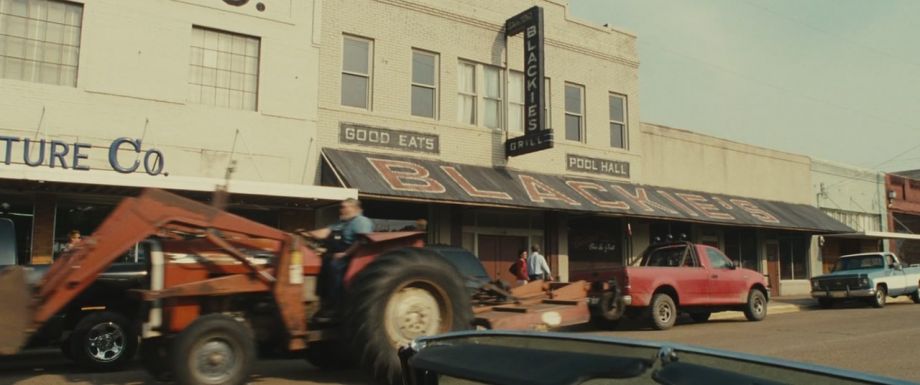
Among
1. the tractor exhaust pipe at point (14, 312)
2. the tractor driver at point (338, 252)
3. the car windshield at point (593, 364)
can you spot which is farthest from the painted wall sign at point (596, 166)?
the car windshield at point (593, 364)

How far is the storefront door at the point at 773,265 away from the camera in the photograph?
2694 cm

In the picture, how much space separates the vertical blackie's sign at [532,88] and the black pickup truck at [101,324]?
1113cm

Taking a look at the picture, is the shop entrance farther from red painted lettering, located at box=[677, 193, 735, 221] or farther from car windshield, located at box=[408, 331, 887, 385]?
car windshield, located at box=[408, 331, 887, 385]

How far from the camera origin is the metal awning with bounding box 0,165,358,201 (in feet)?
38.3

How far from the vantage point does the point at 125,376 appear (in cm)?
805

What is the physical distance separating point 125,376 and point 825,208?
1141 inches

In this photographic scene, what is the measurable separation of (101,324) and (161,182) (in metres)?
4.55

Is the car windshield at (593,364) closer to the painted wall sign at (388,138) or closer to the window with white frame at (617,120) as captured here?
the painted wall sign at (388,138)

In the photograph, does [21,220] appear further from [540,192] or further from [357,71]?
[540,192]

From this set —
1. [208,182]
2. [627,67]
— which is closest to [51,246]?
[208,182]

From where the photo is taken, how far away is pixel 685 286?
1492 cm

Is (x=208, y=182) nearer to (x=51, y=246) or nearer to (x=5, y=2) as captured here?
(x=51, y=246)

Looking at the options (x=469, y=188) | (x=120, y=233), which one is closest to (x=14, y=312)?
(x=120, y=233)

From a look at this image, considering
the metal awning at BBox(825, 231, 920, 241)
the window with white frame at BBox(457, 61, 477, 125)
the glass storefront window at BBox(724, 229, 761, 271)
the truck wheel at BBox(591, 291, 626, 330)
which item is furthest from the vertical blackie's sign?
the metal awning at BBox(825, 231, 920, 241)
